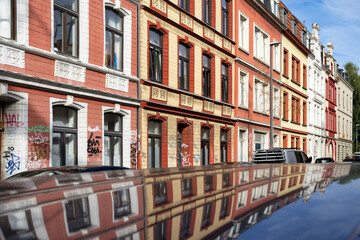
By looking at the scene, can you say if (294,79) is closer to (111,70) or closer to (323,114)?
(323,114)

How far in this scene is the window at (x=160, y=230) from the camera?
145 cm

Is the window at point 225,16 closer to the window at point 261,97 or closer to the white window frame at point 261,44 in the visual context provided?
the white window frame at point 261,44

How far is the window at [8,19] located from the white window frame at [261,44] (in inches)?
827

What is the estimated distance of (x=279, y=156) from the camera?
705 inches

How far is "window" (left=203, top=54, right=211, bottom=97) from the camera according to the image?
80.3 ft

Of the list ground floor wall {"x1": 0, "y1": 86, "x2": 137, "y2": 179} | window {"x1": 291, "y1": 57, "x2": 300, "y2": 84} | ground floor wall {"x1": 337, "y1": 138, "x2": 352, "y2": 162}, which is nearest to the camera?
ground floor wall {"x1": 0, "y1": 86, "x2": 137, "y2": 179}

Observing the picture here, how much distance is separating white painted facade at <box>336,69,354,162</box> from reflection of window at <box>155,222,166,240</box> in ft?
204

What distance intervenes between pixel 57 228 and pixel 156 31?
62.9ft

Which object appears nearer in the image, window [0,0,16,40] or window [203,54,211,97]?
window [0,0,16,40]

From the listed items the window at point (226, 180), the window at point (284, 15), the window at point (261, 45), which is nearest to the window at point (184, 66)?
the window at point (261, 45)

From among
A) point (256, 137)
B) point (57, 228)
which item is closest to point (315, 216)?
point (57, 228)

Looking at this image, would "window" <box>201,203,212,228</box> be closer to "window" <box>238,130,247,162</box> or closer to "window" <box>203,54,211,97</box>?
"window" <box>203,54,211,97</box>

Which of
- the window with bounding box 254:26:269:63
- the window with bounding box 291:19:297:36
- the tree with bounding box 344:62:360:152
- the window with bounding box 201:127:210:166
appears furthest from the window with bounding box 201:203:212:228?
the tree with bounding box 344:62:360:152

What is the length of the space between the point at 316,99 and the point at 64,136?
38.1m
